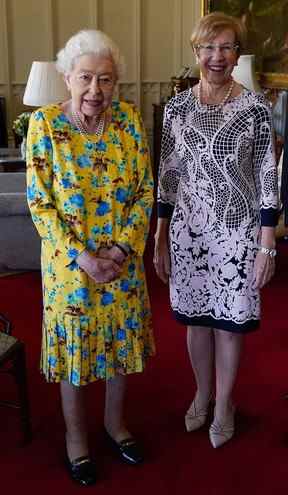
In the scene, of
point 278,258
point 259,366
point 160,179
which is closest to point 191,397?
point 259,366

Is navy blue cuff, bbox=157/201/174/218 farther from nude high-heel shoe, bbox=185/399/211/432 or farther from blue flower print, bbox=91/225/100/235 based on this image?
nude high-heel shoe, bbox=185/399/211/432

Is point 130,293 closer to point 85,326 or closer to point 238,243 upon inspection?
point 85,326

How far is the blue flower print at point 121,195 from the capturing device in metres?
2.27

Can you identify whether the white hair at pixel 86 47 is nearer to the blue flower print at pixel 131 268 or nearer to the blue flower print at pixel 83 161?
the blue flower print at pixel 83 161

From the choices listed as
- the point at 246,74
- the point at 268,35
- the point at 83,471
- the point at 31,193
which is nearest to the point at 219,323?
the point at 83,471

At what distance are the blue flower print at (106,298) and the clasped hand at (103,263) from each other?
0.24ft

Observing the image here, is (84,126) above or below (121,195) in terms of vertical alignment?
above

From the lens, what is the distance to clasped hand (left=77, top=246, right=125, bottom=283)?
7.30ft

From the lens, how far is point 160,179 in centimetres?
255

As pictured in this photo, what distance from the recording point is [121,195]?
2277 mm

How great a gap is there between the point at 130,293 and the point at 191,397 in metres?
0.95

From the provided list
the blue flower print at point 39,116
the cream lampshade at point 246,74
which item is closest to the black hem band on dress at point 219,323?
the blue flower print at point 39,116

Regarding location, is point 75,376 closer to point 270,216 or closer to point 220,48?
point 270,216

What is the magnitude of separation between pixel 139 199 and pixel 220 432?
108 cm
